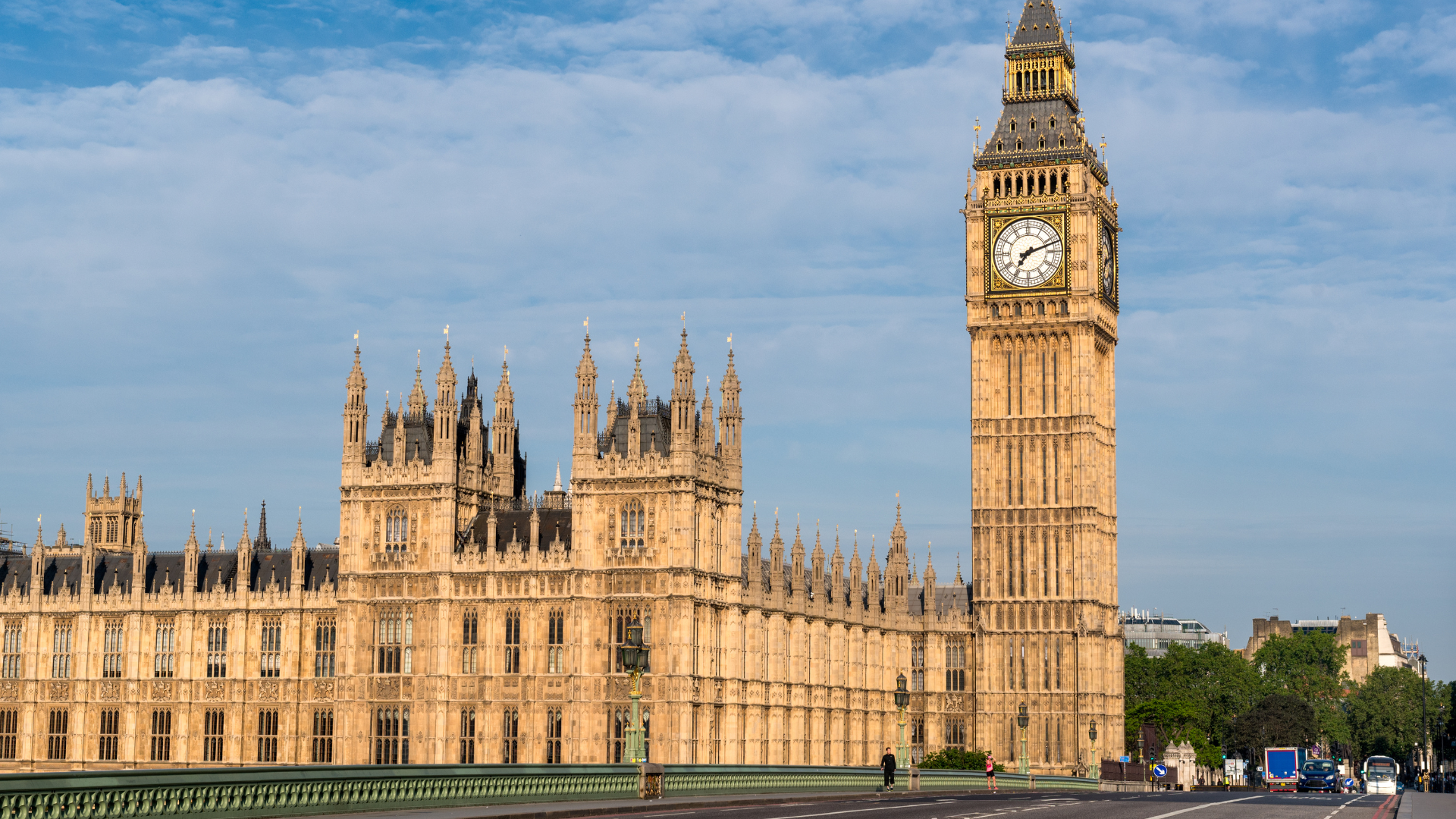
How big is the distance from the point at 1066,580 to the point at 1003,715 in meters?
8.60

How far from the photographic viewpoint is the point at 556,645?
80.0 m

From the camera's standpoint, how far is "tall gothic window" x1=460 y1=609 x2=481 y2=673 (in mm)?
81500

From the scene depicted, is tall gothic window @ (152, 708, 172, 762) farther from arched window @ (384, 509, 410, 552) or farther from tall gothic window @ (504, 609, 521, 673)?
tall gothic window @ (504, 609, 521, 673)

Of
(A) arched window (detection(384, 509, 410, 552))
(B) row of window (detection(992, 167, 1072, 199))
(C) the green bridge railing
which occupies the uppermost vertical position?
(B) row of window (detection(992, 167, 1072, 199))

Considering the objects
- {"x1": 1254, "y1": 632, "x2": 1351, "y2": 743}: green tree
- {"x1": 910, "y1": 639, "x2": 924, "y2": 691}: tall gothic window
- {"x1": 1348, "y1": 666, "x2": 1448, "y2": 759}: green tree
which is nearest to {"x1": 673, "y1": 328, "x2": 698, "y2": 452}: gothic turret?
{"x1": 910, "y1": 639, "x2": 924, "y2": 691}: tall gothic window

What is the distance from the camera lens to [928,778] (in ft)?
228

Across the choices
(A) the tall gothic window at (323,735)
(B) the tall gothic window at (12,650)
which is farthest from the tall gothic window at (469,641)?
(B) the tall gothic window at (12,650)

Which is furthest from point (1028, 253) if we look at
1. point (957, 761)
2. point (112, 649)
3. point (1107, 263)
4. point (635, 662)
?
point (635, 662)

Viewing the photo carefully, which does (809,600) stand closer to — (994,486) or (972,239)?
(994,486)

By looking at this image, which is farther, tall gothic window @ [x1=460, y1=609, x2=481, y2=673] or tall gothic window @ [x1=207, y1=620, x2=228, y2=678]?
tall gothic window @ [x1=207, y1=620, x2=228, y2=678]

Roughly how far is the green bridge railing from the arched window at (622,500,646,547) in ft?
73.8

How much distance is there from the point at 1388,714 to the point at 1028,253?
97.9 m

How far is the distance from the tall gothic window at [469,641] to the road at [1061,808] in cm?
2702

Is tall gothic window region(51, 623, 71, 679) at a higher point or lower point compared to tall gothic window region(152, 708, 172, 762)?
higher
